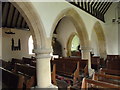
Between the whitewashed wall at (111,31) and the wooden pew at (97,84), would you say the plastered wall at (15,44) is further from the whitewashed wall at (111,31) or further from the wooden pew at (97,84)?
the wooden pew at (97,84)

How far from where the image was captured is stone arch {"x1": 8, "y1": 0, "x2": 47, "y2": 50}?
342cm

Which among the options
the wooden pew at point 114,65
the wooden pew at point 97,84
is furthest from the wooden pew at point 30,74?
the wooden pew at point 114,65

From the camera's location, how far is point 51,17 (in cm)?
409

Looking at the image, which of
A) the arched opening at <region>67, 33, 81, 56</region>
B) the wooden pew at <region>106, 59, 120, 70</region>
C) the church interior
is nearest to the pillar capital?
the church interior

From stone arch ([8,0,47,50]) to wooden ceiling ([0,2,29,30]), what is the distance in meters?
3.92

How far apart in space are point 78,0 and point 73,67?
2918mm

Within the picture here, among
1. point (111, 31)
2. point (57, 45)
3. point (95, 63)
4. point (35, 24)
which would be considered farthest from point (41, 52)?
point (57, 45)

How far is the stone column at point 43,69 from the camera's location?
3.53 meters

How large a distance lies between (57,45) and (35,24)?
7.80m

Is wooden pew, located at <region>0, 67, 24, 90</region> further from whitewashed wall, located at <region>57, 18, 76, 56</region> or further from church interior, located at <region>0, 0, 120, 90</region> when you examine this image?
whitewashed wall, located at <region>57, 18, 76, 56</region>

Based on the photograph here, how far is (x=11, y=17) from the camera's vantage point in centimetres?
773

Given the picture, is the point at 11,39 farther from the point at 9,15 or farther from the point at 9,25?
the point at 9,15

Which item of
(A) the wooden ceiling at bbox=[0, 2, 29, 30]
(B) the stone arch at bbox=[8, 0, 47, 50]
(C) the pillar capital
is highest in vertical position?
(A) the wooden ceiling at bbox=[0, 2, 29, 30]

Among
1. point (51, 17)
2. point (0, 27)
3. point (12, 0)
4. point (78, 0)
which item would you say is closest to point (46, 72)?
point (51, 17)
